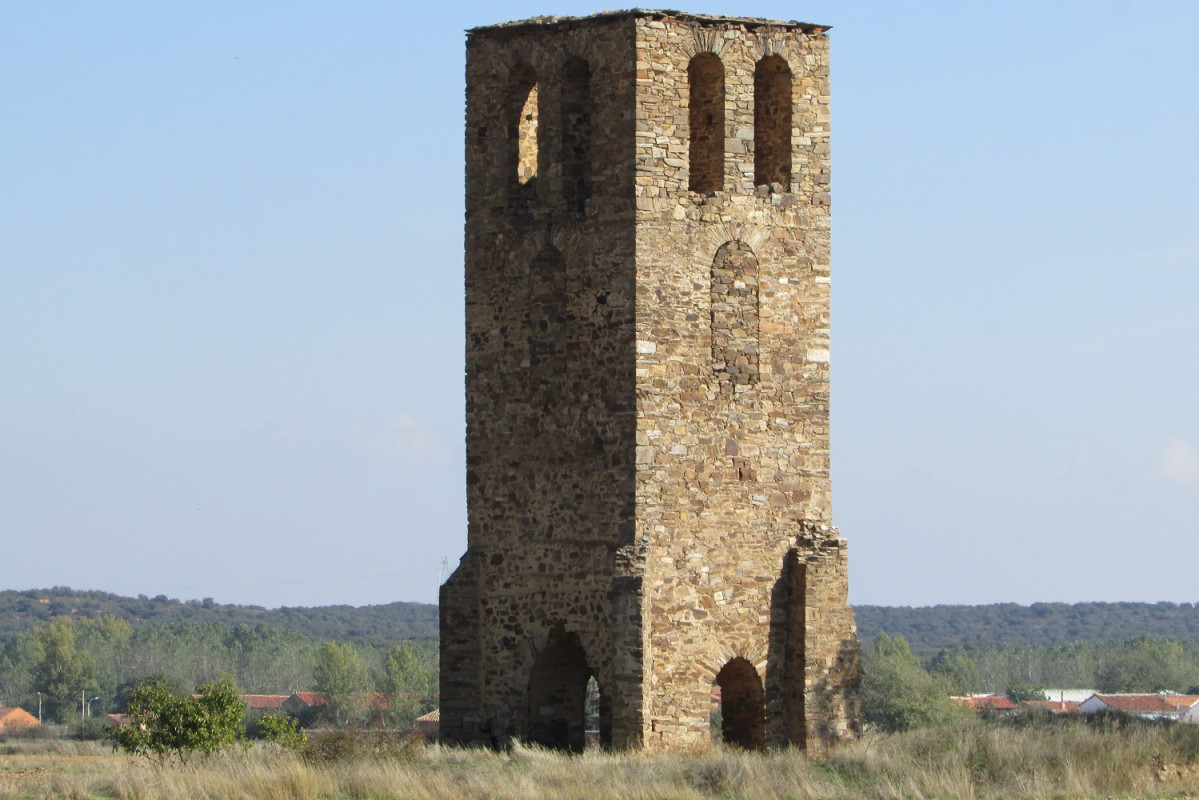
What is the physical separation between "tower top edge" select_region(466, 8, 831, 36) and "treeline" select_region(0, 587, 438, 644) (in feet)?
369

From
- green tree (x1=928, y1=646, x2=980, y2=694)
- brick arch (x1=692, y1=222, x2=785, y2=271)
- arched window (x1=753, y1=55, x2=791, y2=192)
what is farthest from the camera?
green tree (x1=928, y1=646, x2=980, y2=694)

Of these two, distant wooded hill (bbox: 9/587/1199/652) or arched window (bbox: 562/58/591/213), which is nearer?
arched window (bbox: 562/58/591/213)

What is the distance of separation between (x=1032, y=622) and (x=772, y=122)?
465 feet

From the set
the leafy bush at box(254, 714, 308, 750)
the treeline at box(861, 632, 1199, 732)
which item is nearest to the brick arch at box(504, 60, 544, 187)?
the leafy bush at box(254, 714, 308, 750)

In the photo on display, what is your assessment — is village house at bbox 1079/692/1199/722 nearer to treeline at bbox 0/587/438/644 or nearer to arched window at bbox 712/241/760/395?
arched window at bbox 712/241/760/395

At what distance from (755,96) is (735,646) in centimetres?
640

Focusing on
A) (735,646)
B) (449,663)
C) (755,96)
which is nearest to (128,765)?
(449,663)

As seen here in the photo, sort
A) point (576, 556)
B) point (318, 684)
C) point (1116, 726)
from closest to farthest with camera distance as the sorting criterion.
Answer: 1. point (1116, 726)
2. point (576, 556)
3. point (318, 684)

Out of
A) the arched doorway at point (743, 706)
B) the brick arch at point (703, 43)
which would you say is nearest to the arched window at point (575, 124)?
the brick arch at point (703, 43)

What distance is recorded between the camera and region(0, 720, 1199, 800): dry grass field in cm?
1894

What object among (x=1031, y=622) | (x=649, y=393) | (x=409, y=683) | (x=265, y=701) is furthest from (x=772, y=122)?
(x=1031, y=622)

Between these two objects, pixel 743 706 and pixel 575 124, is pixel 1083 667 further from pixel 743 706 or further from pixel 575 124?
pixel 575 124

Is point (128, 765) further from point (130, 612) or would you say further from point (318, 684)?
point (130, 612)

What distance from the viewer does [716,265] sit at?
912 inches
